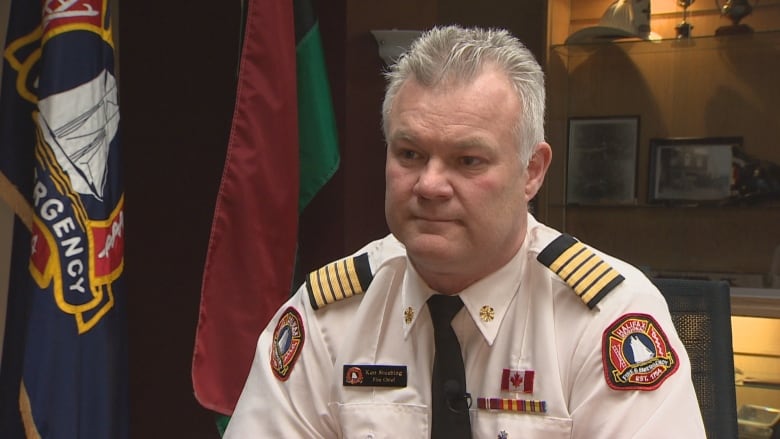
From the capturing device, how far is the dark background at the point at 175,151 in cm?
246

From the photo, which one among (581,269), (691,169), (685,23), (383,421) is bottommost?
(383,421)

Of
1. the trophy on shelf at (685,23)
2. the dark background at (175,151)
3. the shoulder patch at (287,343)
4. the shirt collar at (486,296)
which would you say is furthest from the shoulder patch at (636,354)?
the trophy on shelf at (685,23)

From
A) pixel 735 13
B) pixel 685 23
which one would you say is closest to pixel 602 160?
pixel 685 23

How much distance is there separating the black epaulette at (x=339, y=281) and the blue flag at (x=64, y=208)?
73 cm

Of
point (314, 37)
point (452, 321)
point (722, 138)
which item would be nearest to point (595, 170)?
point (722, 138)

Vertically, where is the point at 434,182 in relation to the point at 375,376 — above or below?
above

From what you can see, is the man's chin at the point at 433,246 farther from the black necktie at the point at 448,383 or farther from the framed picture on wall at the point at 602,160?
the framed picture on wall at the point at 602,160

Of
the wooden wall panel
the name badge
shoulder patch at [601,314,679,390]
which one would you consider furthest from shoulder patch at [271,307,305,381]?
the wooden wall panel

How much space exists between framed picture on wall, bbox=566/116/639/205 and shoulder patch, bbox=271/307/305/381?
4.68ft

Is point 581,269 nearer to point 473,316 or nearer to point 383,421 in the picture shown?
point 473,316

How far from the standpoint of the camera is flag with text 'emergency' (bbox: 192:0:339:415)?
1945 millimetres

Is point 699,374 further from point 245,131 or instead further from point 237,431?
point 245,131

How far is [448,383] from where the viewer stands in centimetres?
114

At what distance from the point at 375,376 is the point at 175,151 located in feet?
4.89
